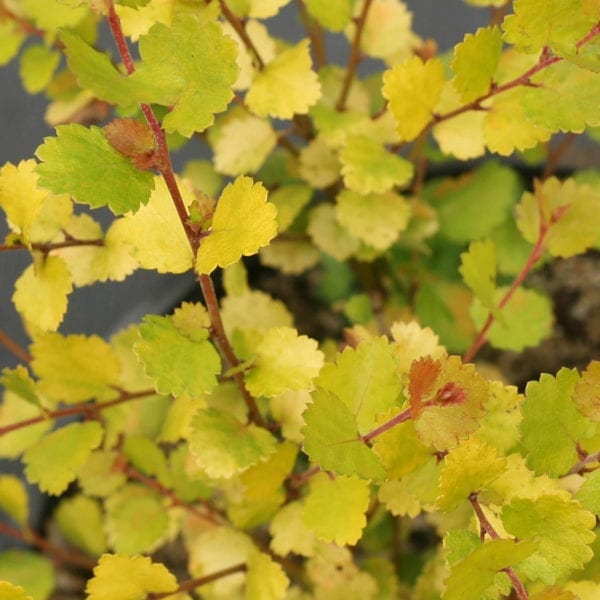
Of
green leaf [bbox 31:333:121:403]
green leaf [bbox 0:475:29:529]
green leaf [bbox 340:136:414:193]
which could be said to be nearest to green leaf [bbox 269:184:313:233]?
green leaf [bbox 340:136:414:193]

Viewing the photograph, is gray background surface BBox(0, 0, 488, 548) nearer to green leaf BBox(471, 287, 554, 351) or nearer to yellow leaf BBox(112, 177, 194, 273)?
green leaf BBox(471, 287, 554, 351)

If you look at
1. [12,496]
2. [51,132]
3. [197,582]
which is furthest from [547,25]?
[51,132]

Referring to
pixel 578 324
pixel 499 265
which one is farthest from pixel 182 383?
pixel 578 324

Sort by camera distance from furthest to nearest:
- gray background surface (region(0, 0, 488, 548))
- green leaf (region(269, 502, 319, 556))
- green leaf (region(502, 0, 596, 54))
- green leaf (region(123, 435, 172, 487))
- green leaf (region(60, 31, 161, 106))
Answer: gray background surface (region(0, 0, 488, 548)) < green leaf (region(123, 435, 172, 487)) < green leaf (region(269, 502, 319, 556)) < green leaf (region(502, 0, 596, 54)) < green leaf (region(60, 31, 161, 106))

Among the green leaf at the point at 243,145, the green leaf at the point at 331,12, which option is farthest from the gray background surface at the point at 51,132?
the green leaf at the point at 331,12

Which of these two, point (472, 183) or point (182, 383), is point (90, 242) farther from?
point (472, 183)
